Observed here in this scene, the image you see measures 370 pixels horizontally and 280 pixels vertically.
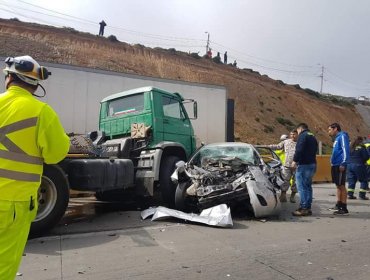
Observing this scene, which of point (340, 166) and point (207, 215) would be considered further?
point (340, 166)

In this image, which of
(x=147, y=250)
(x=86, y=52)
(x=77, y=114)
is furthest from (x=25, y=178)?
A: (x=86, y=52)

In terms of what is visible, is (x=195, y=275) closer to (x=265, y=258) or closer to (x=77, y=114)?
(x=265, y=258)

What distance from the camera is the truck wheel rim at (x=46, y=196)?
19.3ft

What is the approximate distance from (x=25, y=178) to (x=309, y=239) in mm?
4648

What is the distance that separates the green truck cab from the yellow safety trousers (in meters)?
3.43

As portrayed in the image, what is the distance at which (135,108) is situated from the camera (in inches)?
345

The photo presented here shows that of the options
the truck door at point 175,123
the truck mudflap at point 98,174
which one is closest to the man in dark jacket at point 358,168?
the truck door at point 175,123

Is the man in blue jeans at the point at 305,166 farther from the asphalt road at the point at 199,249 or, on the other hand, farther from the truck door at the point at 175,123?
the truck door at the point at 175,123

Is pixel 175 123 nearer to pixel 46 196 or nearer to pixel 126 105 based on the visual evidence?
pixel 126 105

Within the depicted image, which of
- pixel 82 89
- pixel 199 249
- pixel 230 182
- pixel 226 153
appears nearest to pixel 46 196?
pixel 199 249

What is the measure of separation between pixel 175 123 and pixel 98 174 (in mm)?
2738

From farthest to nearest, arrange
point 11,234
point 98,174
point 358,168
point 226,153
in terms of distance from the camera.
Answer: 1. point 358,168
2. point 226,153
3. point 98,174
4. point 11,234

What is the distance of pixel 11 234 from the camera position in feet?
8.14

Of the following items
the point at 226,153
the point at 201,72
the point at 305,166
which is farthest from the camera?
the point at 201,72
